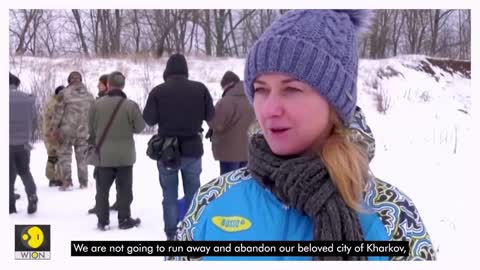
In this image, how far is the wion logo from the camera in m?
0.96

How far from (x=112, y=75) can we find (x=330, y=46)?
3.04 ft

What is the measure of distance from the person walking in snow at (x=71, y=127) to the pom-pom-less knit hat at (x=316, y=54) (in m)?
0.96

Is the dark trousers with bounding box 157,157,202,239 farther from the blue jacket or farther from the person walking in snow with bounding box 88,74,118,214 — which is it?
the blue jacket

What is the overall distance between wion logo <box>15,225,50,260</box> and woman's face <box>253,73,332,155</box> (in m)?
0.55

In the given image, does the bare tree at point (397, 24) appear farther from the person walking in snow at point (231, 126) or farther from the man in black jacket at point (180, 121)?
the person walking in snow at point (231, 126)

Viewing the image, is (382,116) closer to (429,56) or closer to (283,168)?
(429,56)

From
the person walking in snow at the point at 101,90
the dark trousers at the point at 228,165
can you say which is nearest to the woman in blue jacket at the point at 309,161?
the person walking in snow at the point at 101,90

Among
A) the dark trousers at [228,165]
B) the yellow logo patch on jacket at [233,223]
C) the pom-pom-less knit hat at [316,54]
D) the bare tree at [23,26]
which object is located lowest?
the dark trousers at [228,165]

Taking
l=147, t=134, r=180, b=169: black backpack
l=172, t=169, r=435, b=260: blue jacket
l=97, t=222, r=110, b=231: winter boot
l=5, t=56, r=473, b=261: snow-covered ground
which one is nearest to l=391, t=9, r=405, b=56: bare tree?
l=5, t=56, r=473, b=261: snow-covered ground

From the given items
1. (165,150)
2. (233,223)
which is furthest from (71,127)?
(233,223)

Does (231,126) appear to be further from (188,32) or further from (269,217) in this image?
(269,217)

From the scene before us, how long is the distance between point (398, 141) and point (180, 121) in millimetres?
701

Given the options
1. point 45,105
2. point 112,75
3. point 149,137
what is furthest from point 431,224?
point 45,105

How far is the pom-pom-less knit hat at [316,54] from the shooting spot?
635 mm
